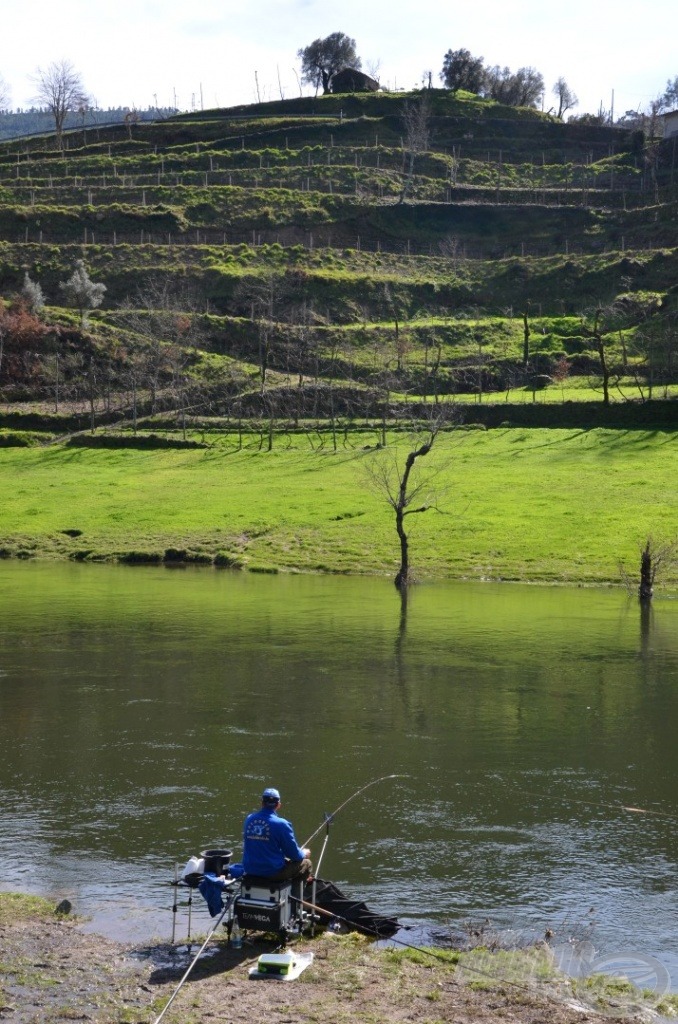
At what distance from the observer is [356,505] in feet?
230

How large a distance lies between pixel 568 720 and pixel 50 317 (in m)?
98.0

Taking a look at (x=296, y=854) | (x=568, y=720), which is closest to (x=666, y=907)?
(x=296, y=854)

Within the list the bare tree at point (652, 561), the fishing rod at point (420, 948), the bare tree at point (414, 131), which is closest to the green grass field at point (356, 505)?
the bare tree at point (652, 561)

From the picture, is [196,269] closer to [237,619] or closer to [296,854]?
[237,619]

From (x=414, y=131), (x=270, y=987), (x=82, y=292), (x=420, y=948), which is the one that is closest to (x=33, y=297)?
(x=82, y=292)

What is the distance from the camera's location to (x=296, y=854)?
1596 cm

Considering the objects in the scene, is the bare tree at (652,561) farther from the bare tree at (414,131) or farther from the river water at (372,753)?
the bare tree at (414,131)

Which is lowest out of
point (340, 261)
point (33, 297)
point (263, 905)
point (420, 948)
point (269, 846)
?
point (420, 948)

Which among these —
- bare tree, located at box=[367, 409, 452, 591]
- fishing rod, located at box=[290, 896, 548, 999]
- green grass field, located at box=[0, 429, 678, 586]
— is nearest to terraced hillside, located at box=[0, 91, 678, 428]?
green grass field, located at box=[0, 429, 678, 586]

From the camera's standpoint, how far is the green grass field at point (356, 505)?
61.5m

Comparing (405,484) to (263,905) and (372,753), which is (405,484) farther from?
(263,905)

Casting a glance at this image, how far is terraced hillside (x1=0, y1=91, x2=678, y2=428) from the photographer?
107375mm

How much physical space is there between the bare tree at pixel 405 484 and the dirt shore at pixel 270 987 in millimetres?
39121

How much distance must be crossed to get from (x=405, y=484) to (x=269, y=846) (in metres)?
41.3
